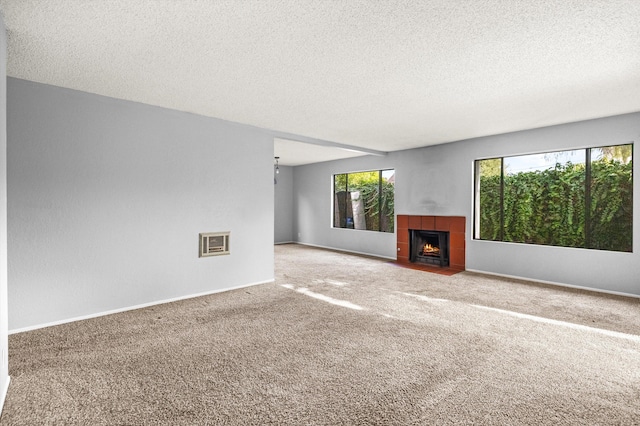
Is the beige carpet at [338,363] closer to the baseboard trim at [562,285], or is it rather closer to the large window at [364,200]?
the baseboard trim at [562,285]

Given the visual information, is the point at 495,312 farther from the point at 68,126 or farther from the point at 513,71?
the point at 68,126

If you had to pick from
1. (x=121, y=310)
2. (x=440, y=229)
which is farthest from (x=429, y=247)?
(x=121, y=310)

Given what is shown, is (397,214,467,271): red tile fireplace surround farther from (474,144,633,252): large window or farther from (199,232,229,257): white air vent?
(199,232,229,257): white air vent

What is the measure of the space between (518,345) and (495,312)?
935mm

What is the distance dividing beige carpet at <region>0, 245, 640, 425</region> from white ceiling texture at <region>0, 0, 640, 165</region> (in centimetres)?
241

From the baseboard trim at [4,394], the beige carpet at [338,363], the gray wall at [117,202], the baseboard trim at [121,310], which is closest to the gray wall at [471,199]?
the beige carpet at [338,363]

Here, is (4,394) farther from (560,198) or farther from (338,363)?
(560,198)

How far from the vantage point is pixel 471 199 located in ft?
20.4

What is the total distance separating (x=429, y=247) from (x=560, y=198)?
2444 millimetres

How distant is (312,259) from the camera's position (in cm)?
745

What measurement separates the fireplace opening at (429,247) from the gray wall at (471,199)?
448 millimetres

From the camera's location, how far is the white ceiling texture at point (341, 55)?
2133 mm

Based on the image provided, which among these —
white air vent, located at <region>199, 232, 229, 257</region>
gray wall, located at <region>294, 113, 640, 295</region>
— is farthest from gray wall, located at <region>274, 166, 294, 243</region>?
white air vent, located at <region>199, 232, 229, 257</region>

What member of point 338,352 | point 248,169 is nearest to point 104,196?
point 248,169
